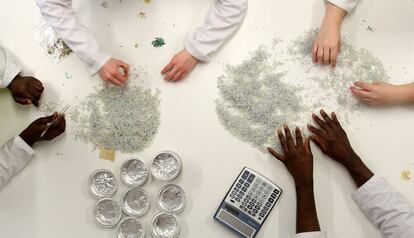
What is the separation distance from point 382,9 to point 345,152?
0.37 meters

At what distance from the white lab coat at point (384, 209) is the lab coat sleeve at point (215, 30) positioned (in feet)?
1.52

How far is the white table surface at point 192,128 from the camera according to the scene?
0.95 m

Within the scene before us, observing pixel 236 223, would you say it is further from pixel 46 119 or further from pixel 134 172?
pixel 46 119

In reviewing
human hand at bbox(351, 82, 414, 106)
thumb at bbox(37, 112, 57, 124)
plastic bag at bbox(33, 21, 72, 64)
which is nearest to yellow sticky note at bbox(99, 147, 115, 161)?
thumb at bbox(37, 112, 57, 124)

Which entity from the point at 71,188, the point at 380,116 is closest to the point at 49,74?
the point at 71,188

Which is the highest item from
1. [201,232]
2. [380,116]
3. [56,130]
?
[380,116]

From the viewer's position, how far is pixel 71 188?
961mm

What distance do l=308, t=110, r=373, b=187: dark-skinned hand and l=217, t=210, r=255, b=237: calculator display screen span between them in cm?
25

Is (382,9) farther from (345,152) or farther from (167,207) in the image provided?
(167,207)

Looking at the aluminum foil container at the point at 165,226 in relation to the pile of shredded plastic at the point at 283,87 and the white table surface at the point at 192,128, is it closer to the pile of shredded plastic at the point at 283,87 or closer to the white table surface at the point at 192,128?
the white table surface at the point at 192,128

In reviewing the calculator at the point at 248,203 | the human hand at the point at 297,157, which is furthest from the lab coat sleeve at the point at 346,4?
the calculator at the point at 248,203

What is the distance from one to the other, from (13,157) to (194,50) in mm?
482

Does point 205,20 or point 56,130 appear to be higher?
point 205,20

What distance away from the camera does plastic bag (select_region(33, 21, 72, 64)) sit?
3.34ft
